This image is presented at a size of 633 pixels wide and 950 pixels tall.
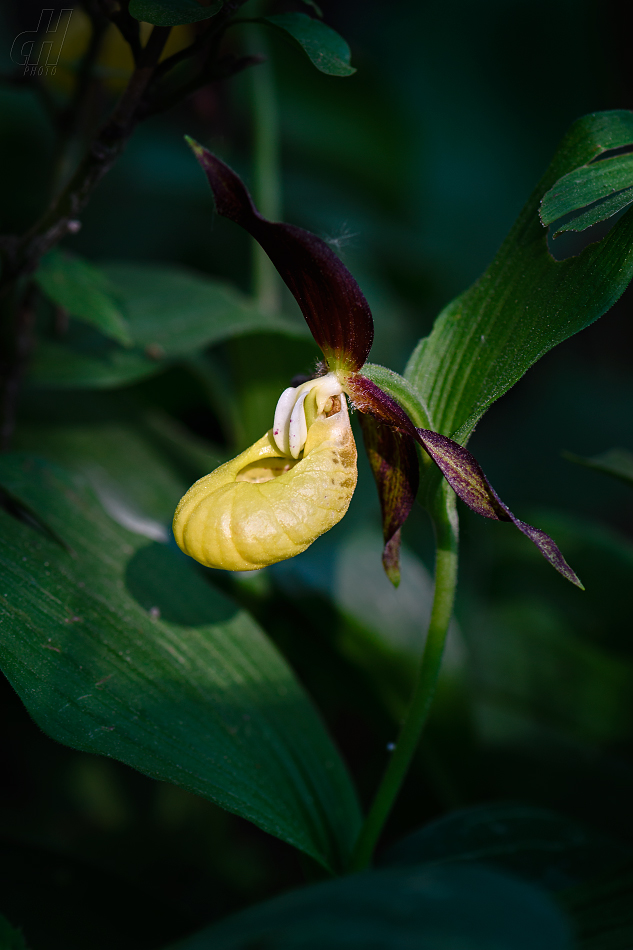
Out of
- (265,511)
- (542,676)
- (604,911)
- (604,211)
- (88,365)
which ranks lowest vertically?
(542,676)

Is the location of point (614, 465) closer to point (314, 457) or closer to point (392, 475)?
point (392, 475)

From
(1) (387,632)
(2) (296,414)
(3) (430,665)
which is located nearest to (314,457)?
(2) (296,414)

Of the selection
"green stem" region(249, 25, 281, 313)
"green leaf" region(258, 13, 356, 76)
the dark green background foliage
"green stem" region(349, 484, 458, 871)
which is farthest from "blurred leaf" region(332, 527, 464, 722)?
"green leaf" region(258, 13, 356, 76)

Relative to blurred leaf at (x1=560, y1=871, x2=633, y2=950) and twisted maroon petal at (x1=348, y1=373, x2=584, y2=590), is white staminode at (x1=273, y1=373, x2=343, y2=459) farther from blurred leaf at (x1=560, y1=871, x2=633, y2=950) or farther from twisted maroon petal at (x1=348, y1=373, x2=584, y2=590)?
blurred leaf at (x1=560, y1=871, x2=633, y2=950)

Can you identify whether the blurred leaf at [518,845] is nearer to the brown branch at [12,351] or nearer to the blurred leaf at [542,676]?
the blurred leaf at [542,676]

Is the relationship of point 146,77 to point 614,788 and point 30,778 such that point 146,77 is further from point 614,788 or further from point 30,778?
point 614,788

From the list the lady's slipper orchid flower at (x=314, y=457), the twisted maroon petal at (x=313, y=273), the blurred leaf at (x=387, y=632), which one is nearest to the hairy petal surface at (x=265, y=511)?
the lady's slipper orchid flower at (x=314, y=457)
